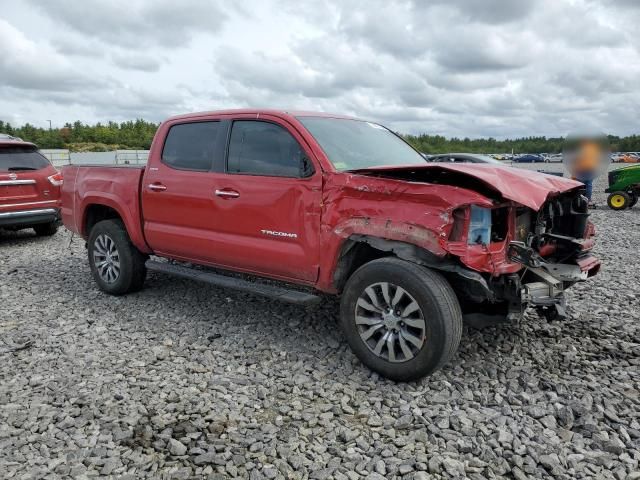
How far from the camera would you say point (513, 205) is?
3502 millimetres

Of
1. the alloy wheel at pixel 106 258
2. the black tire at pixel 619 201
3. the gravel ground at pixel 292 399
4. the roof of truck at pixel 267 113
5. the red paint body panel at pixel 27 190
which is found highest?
the roof of truck at pixel 267 113

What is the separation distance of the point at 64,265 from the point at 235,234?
4101 millimetres

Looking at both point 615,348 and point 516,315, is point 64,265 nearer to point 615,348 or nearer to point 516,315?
point 516,315

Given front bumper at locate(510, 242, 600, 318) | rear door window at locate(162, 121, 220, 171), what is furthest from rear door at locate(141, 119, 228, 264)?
front bumper at locate(510, 242, 600, 318)

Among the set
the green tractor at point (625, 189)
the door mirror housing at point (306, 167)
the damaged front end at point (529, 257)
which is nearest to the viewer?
the damaged front end at point (529, 257)

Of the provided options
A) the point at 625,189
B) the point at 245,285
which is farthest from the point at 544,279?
the point at 625,189

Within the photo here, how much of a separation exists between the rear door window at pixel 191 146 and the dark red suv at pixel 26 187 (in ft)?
14.0

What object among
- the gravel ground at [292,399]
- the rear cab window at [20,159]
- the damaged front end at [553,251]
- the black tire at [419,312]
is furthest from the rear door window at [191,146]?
the rear cab window at [20,159]

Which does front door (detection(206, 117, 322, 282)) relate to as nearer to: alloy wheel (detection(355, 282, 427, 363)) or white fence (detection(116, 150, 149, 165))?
alloy wheel (detection(355, 282, 427, 363))

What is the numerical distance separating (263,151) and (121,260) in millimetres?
2261

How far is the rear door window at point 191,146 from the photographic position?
4.75 metres

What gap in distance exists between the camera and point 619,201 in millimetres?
14141

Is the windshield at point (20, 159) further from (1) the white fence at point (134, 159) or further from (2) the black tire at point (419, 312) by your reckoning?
(2) the black tire at point (419, 312)

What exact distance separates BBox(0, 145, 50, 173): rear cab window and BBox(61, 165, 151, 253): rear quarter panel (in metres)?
2.80
